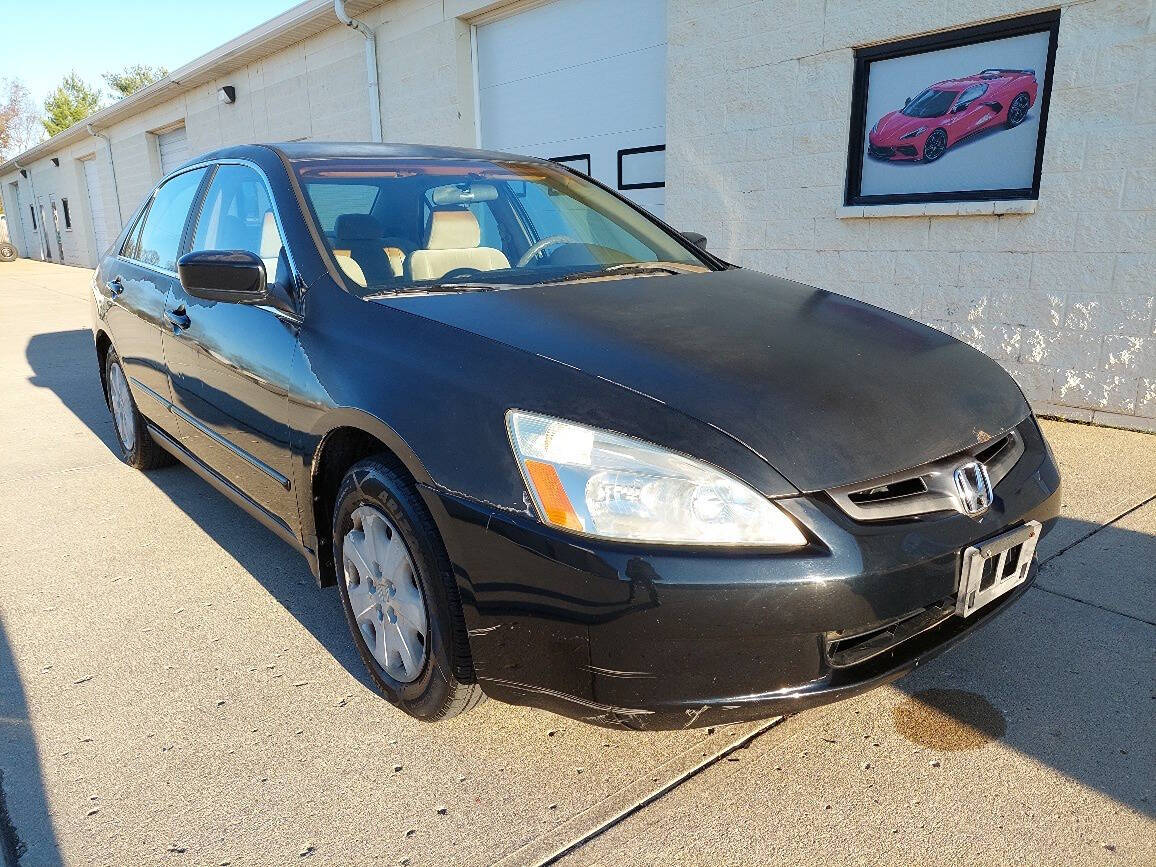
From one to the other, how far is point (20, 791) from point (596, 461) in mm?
1594

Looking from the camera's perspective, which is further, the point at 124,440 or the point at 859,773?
the point at 124,440

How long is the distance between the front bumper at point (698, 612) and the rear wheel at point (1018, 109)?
4.07 m

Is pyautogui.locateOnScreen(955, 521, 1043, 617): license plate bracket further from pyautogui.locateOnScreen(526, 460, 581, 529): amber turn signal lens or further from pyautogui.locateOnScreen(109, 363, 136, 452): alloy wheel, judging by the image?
pyautogui.locateOnScreen(109, 363, 136, 452): alloy wheel

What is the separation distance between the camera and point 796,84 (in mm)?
5883

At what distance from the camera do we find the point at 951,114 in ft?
17.4

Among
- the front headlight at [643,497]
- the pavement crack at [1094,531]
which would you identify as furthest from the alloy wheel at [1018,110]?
the front headlight at [643,497]

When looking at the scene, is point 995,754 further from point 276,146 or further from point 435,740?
point 276,146

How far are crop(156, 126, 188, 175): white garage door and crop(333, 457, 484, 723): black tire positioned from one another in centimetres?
1727

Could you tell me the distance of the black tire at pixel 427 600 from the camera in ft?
6.50

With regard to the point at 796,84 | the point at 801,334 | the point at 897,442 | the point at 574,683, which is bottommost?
the point at 574,683

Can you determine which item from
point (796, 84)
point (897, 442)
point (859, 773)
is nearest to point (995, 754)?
point (859, 773)

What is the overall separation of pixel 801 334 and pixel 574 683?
1.16m

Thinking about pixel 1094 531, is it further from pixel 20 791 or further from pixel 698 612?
pixel 20 791

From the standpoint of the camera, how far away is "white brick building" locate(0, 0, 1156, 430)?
15.2ft
